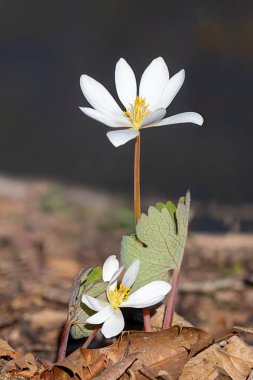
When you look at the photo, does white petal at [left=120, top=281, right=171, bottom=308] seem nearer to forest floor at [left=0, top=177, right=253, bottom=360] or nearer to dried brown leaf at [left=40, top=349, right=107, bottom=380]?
dried brown leaf at [left=40, top=349, right=107, bottom=380]

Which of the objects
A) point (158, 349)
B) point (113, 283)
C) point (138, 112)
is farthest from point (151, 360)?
point (138, 112)

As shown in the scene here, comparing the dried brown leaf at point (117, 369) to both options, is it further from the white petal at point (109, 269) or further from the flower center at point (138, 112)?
the flower center at point (138, 112)

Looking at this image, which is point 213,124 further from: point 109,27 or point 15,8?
point 15,8

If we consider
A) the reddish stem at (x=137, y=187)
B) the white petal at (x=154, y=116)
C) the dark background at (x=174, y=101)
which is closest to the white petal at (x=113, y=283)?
the reddish stem at (x=137, y=187)

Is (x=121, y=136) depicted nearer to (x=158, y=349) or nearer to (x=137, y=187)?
(x=137, y=187)

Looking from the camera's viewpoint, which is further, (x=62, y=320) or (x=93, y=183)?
(x=93, y=183)

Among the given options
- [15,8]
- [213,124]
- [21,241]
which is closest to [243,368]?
[21,241]
